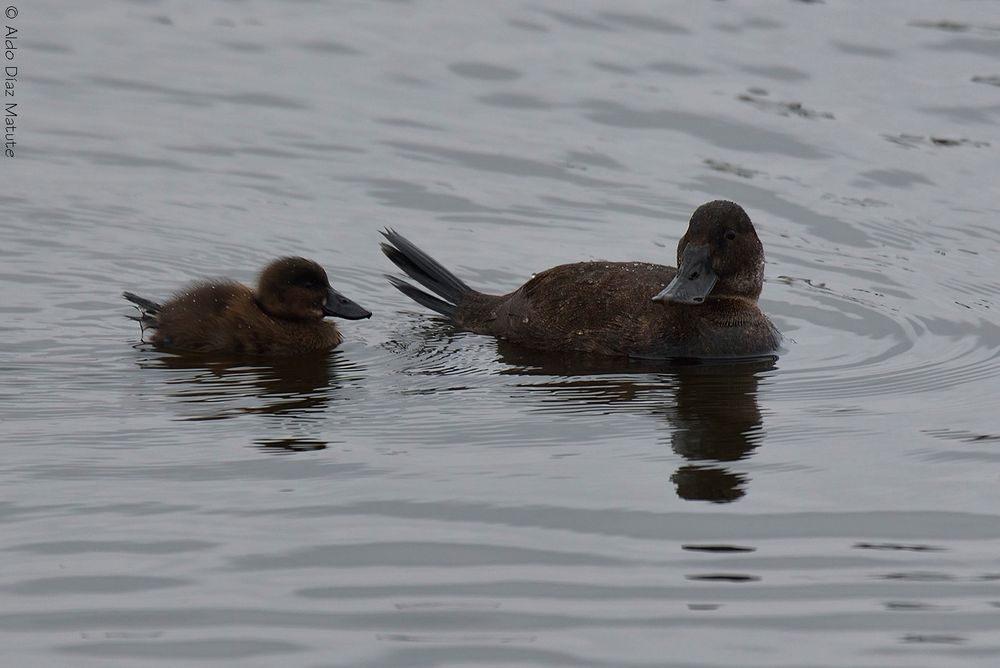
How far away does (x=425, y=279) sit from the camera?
823 centimetres

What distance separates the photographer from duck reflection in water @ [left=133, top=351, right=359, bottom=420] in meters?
6.29

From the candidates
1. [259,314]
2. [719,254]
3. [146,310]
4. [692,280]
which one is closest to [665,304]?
[692,280]

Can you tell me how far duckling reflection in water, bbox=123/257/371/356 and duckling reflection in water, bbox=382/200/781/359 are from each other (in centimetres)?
84

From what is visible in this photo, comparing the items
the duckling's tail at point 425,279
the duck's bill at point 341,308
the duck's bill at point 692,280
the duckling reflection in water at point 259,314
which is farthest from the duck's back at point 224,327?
the duck's bill at point 692,280

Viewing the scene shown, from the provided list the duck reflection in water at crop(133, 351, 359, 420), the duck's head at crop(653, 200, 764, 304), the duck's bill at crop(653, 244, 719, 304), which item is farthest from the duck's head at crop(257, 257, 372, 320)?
the duck's head at crop(653, 200, 764, 304)

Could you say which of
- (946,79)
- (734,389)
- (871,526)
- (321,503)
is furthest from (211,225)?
(946,79)

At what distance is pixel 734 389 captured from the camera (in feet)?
22.2

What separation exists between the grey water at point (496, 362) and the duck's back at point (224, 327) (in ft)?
0.62

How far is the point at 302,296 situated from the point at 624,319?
1.51 metres

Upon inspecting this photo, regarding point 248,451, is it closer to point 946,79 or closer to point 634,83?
point 634,83

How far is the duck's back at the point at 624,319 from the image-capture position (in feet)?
23.9

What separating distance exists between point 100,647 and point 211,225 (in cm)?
563

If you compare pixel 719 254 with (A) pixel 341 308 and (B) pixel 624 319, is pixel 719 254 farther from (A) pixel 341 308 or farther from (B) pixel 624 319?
(A) pixel 341 308

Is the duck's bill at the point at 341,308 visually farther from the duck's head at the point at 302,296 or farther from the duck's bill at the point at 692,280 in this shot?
the duck's bill at the point at 692,280
